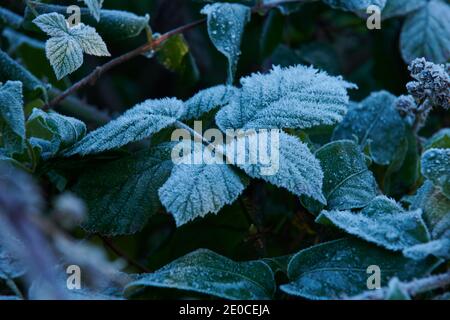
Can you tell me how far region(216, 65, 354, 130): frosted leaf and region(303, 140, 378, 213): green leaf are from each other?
3 cm

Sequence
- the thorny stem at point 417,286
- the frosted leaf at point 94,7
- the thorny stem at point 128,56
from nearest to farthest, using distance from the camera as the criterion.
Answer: the thorny stem at point 417,286, the frosted leaf at point 94,7, the thorny stem at point 128,56

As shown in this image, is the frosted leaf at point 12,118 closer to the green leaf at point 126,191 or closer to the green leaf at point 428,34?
the green leaf at point 126,191

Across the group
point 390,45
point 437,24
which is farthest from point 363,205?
point 390,45

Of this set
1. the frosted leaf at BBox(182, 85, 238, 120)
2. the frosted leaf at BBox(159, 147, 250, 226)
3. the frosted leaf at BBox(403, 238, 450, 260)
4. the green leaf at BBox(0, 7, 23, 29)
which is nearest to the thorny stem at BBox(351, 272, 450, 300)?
the frosted leaf at BBox(403, 238, 450, 260)

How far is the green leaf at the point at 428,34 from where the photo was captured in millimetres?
773

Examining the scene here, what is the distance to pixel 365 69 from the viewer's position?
1069 mm

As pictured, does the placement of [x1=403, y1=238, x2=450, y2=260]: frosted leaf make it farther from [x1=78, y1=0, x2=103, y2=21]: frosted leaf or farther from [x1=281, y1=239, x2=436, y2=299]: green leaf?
[x1=78, y1=0, x2=103, y2=21]: frosted leaf

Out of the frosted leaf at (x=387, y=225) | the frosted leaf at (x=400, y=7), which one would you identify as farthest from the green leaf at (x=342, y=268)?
the frosted leaf at (x=400, y=7)

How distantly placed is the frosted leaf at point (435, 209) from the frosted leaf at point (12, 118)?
0.32 meters

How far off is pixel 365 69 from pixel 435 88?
1.70 ft

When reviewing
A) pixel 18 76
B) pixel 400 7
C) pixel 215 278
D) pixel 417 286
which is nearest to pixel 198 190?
pixel 215 278

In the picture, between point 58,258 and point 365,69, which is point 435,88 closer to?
point 58,258

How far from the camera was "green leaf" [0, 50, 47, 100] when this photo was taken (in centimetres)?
68
